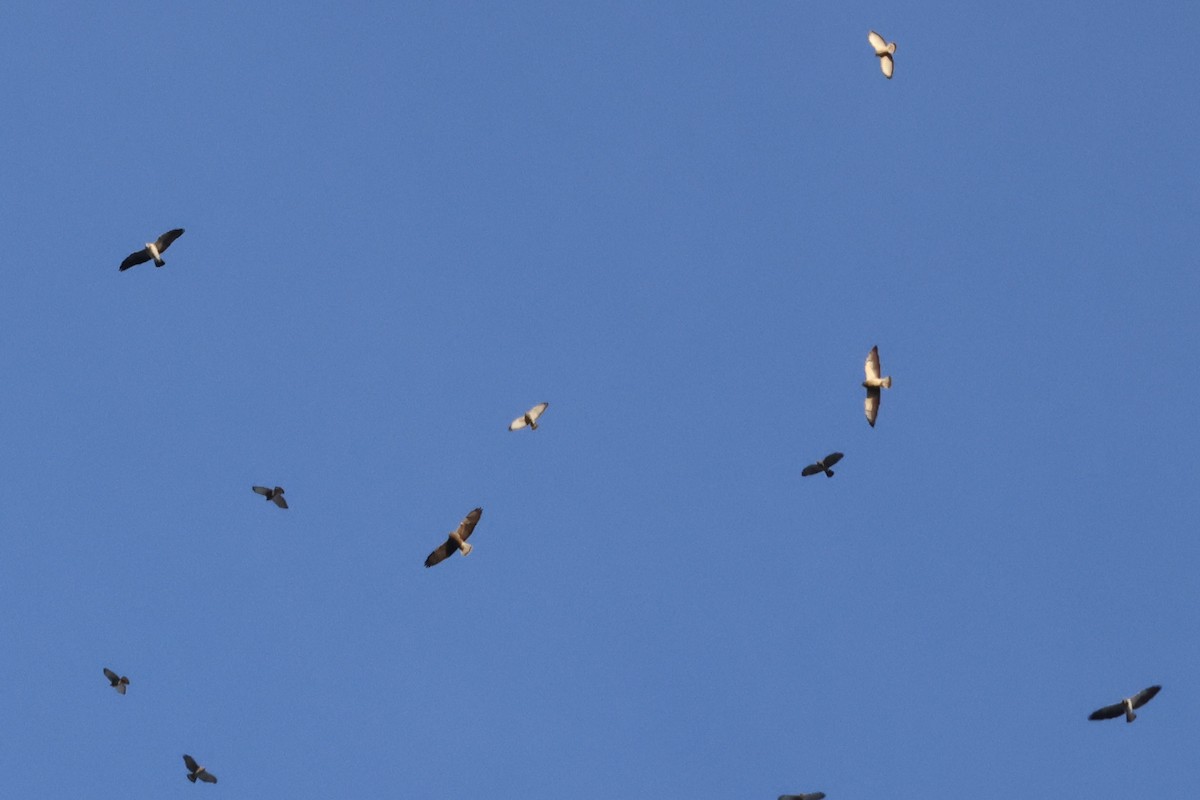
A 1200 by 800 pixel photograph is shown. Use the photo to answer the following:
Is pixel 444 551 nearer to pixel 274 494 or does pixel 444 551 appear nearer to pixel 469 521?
pixel 469 521

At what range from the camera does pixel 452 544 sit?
4541cm

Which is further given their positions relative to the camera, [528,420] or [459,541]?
[528,420]

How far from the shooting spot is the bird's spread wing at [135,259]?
47.4m

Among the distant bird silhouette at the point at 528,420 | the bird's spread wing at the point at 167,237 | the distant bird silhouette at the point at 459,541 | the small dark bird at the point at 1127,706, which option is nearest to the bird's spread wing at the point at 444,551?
the distant bird silhouette at the point at 459,541

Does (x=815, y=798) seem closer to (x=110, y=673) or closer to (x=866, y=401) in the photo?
(x=866, y=401)

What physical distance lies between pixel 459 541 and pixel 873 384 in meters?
13.2

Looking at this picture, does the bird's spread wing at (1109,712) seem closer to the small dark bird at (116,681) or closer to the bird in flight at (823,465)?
the bird in flight at (823,465)

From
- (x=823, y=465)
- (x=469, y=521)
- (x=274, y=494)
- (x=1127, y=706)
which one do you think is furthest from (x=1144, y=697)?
(x=274, y=494)

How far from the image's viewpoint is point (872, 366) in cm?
4806

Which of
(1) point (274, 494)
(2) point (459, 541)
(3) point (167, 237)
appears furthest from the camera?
(1) point (274, 494)

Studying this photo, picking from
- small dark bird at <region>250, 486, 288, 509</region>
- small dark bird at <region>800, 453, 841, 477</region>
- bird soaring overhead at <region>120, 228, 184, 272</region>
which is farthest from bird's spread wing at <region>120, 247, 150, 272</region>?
small dark bird at <region>800, 453, 841, 477</region>

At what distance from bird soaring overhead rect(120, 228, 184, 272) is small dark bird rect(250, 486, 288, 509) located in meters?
10.1

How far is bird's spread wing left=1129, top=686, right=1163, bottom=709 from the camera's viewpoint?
152ft

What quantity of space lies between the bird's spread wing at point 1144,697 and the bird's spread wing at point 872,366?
39.2ft
